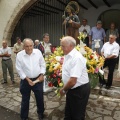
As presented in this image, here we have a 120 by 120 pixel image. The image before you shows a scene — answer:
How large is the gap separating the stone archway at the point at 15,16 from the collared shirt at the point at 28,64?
4.72 meters

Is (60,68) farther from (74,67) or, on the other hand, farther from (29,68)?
(74,67)

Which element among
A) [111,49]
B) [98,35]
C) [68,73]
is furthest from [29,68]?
[98,35]

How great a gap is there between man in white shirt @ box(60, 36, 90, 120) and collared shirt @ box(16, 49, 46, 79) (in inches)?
37.3

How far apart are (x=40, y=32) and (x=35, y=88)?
9359mm

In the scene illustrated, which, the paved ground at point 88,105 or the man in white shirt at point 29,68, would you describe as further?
the paved ground at point 88,105

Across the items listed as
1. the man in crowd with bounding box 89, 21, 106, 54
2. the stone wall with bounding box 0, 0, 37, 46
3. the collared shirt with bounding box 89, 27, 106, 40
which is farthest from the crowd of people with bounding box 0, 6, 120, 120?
the stone wall with bounding box 0, 0, 37, 46

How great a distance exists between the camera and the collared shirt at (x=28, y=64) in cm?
394

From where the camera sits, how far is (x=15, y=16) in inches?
346

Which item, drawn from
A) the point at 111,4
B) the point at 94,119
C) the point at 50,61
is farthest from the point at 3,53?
the point at 111,4

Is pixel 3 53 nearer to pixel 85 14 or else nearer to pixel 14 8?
pixel 14 8

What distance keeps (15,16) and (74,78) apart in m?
6.59

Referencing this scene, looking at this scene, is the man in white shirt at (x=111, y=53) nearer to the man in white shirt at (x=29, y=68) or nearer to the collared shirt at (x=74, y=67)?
the man in white shirt at (x=29, y=68)

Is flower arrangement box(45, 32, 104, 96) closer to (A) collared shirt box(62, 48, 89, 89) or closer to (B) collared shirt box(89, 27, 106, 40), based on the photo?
(A) collared shirt box(62, 48, 89, 89)

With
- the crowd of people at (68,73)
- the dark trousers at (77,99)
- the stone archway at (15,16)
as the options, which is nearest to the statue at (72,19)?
the crowd of people at (68,73)
